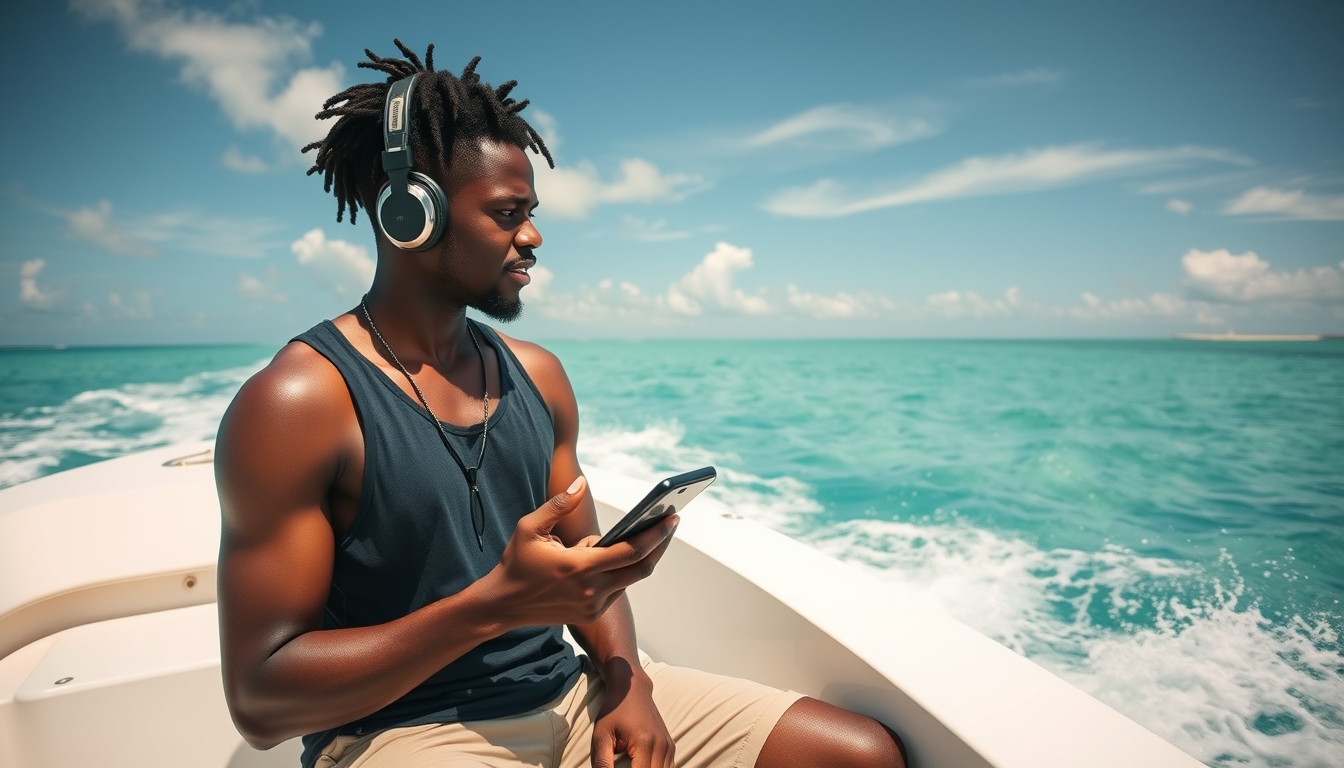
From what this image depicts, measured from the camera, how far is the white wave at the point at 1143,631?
2.39 m

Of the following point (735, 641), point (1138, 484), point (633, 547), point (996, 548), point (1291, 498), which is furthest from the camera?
point (1138, 484)

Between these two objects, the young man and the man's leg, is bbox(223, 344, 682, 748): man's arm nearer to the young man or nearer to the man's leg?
the young man

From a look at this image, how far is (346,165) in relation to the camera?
1.39m

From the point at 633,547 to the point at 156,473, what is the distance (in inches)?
95.0

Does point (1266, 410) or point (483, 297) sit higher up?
point (483, 297)

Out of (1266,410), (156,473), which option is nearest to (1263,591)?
(156,473)

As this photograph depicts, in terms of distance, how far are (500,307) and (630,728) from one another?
2.57 feet

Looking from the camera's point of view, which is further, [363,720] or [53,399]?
[53,399]

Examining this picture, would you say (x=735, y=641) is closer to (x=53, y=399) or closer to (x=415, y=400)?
(x=415, y=400)

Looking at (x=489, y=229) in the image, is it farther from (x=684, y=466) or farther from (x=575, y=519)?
(x=684, y=466)

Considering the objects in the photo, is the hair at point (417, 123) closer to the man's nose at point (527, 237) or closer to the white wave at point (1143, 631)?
the man's nose at point (527, 237)

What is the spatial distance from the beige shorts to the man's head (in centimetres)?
71

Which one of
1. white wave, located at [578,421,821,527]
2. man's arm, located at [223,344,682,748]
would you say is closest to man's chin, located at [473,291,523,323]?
man's arm, located at [223,344,682,748]

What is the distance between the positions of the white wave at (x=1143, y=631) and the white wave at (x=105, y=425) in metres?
5.36
